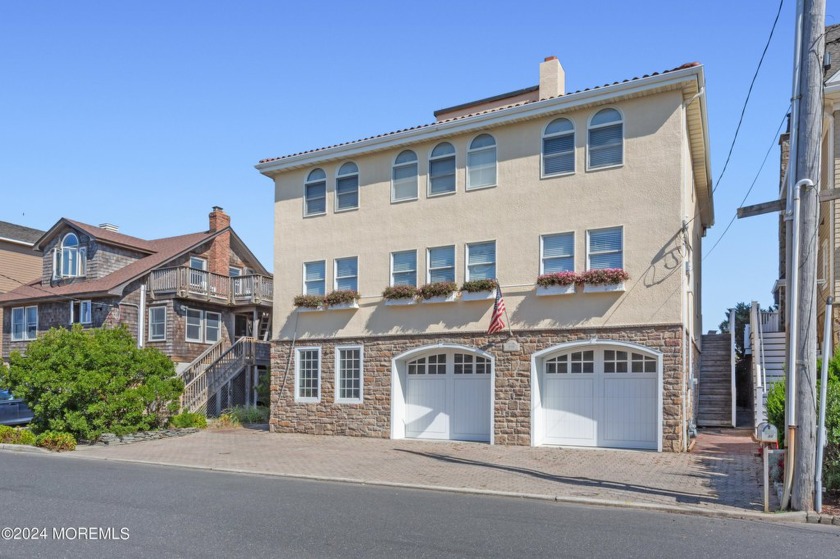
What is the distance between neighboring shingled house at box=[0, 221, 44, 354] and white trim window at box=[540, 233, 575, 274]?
29.0m

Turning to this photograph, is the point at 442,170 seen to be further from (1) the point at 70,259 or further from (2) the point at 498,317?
(1) the point at 70,259

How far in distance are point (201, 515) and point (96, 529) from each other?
4.24 feet

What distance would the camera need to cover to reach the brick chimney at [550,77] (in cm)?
1914

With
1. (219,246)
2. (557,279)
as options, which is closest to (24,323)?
(219,246)

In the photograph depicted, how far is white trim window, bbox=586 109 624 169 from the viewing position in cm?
1659

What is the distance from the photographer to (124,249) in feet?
107

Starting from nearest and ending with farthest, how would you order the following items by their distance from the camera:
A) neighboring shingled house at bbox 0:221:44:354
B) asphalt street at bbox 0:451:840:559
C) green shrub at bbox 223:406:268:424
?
asphalt street at bbox 0:451:840:559 → green shrub at bbox 223:406:268:424 → neighboring shingled house at bbox 0:221:44:354

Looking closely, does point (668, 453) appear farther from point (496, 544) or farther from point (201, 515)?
point (201, 515)

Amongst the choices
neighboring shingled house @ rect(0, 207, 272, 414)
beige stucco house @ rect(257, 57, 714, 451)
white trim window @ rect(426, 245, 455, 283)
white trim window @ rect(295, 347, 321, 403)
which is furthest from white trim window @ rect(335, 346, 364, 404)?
neighboring shingled house @ rect(0, 207, 272, 414)

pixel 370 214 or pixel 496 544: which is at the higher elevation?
pixel 370 214

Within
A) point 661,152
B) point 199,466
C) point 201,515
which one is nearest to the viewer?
point 201,515

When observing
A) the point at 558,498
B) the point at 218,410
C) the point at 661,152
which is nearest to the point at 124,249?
the point at 218,410

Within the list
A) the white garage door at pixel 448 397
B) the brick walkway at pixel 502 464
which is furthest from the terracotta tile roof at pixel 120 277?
the white garage door at pixel 448 397

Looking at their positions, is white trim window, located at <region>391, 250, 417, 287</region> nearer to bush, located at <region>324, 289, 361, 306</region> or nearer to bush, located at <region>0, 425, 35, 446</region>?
bush, located at <region>324, 289, 361, 306</region>
